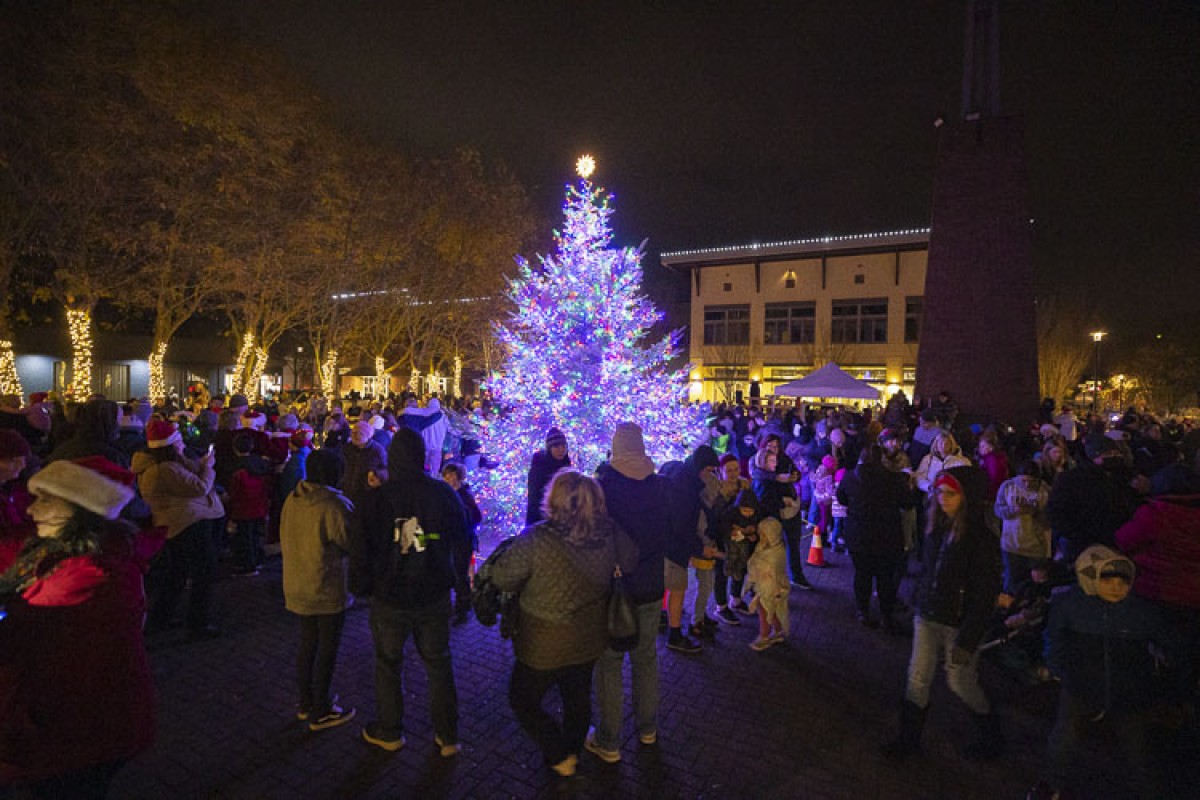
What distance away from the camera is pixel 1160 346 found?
47062mm

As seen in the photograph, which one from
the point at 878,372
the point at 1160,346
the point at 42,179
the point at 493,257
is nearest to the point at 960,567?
the point at 42,179

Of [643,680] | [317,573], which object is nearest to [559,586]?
[643,680]

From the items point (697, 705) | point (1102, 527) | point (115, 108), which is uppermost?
point (115, 108)

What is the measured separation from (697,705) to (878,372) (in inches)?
1445

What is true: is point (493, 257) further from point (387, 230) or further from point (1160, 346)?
point (1160, 346)

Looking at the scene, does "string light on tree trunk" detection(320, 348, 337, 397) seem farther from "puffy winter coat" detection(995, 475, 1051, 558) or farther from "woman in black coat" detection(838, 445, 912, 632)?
"puffy winter coat" detection(995, 475, 1051, 558)

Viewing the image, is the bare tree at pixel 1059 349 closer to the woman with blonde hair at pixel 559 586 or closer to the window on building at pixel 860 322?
the window on building at pixel 860 322

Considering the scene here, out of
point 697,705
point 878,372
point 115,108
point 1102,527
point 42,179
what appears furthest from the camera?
point 878,372

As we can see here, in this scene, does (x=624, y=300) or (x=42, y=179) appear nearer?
(x=624, y=300)

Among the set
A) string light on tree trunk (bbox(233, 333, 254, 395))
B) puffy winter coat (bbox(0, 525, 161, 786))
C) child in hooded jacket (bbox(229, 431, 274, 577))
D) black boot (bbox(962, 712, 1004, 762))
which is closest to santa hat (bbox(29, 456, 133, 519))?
puffy winter coat (bbox(0, 525, 161, 786))

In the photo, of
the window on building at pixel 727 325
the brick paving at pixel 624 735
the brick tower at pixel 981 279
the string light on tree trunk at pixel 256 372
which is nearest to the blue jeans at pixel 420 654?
the brick paving at pixel 624 735

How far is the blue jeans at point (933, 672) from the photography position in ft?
12.1

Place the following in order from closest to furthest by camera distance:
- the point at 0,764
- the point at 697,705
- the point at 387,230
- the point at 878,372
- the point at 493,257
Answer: the point at 0,764 → the point at 697,705 → the point at 387,230 → the point at 493,257 → the point at 878,372

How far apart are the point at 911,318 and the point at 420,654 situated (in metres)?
37.7
